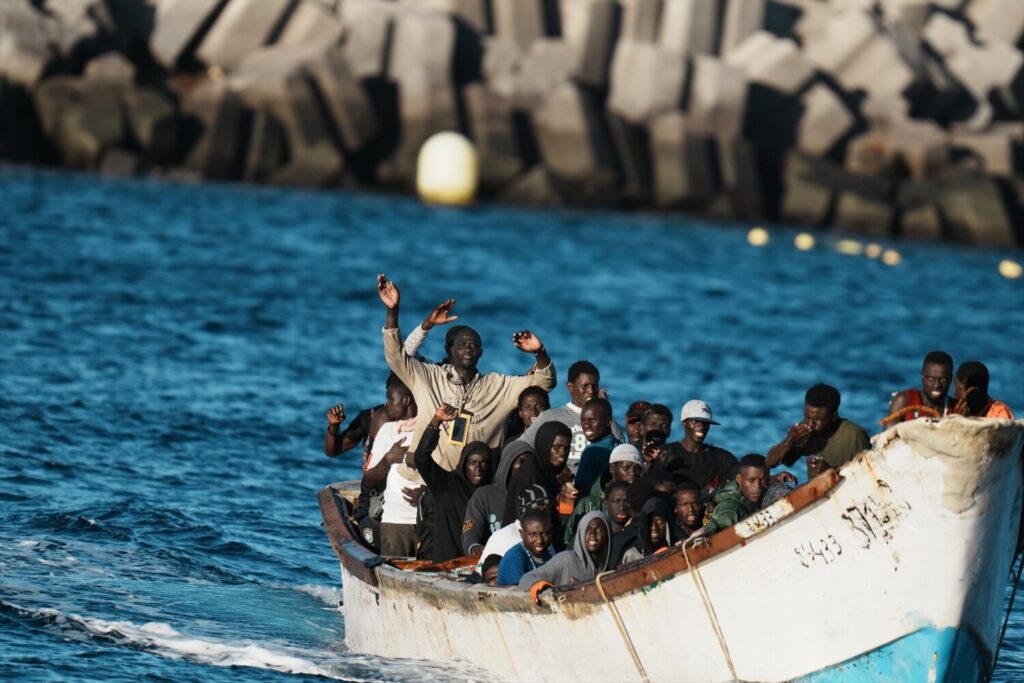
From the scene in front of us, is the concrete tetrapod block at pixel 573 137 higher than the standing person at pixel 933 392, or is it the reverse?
the concrete tetrapod block at pixel 573 137

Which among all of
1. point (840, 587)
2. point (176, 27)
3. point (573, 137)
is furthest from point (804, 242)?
point (840, 587)

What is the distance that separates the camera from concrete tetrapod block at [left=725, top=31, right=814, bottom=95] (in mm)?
54125

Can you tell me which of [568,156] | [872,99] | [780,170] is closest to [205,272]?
[568,156]

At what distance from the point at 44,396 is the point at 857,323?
67.3 feet

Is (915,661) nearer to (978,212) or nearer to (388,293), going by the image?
(388,293)

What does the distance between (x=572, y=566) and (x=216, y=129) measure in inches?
1476

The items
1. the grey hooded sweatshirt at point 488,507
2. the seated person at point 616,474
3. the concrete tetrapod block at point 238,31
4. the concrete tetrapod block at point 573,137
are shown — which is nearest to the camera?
the seated person at point 616,474

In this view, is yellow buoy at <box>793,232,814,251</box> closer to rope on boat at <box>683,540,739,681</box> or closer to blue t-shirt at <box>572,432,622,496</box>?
blue t-shirt at <box>572,432,622,496</box>

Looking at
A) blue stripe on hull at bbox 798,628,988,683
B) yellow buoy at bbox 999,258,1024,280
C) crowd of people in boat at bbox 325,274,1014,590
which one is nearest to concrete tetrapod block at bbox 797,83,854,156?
yellow buoy at bbox 999,258,1024,280

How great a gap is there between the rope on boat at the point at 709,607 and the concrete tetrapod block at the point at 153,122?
123ft

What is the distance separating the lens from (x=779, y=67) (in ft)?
177

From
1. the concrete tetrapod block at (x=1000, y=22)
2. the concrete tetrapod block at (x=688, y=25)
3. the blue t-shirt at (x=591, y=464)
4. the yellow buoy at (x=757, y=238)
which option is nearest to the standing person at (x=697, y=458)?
the blue t-shirt at (x=591, y=464)

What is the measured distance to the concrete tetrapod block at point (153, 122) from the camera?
47625 millimetres

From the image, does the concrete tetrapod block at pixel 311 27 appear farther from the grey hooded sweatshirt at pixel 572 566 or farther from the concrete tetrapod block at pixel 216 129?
the grey hooded sweatshirt at pixel 572 566
